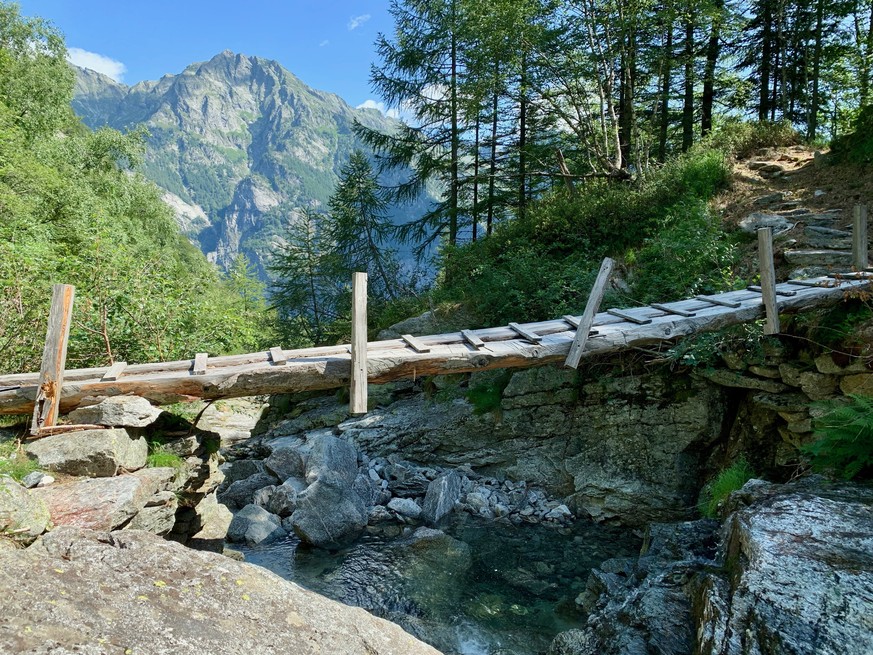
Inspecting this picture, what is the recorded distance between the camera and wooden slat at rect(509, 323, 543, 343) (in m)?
6.32

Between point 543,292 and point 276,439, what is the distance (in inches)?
288

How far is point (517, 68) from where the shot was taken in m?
12.9

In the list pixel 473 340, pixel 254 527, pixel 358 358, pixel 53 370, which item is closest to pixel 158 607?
pixel 358 358

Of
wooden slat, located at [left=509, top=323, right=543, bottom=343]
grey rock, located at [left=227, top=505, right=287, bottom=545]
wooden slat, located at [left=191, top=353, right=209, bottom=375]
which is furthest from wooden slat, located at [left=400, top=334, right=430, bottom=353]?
grey rock, located at [left=227, top=505, right=287, bottom=545]

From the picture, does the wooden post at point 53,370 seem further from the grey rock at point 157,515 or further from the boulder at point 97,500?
the grey rock at point 157,515

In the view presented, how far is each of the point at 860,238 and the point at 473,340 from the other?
264 inches

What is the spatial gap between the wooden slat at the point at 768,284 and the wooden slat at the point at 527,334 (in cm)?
308

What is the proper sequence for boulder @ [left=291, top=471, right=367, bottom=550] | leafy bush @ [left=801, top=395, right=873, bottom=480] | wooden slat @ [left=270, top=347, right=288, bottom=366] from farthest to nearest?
boulder @ [left=291, top=471, right=367, bottom=550], wooden slat @ [left=270, top=347, right=288, bottom=366], leafy bush @ [left=801, top=395, right=873, bottom=480]

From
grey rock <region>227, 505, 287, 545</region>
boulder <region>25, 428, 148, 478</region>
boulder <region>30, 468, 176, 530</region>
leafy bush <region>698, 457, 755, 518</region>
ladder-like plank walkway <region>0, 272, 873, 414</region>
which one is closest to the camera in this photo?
boulder <region>30, 468, 176, 530</region>

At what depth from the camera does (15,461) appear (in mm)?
4363

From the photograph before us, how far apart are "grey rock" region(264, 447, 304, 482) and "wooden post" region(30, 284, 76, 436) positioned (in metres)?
5.21

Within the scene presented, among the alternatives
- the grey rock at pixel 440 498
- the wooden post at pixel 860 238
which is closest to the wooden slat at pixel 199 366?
the grey rock at pixel 440 498

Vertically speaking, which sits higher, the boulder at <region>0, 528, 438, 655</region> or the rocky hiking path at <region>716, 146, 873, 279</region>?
the rocky hiking path at <region>716, 146, 873, 279</region>

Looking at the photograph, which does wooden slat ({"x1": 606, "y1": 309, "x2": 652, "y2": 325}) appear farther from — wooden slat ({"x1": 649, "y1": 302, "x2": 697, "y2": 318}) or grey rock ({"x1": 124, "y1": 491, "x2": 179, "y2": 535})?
grey rock ({"x1": 124, "y1": 491, "x2": 179, "y2": 535})
